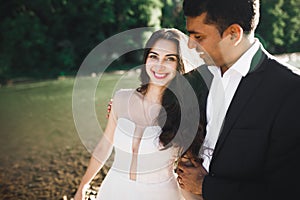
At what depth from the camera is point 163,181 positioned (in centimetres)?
215

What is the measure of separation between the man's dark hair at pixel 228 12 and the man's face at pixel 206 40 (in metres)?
0.03

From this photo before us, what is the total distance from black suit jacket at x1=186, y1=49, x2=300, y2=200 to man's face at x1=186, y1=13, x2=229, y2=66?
0.56ft

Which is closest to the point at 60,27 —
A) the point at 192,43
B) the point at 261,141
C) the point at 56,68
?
the point at 56,68

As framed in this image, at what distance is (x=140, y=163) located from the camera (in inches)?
83.9

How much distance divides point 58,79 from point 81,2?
7312mm

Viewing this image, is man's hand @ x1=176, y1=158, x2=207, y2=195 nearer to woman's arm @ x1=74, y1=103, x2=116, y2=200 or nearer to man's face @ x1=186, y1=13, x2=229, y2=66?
man's face @ x1=186, y1=13, x2=229, y2=66

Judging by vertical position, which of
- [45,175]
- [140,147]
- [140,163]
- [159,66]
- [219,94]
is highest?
[159,66]

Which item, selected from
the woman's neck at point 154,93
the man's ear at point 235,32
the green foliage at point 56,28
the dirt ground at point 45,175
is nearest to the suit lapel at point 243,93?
the man's ear at point 235,32

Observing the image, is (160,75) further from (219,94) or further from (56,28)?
(56,28)

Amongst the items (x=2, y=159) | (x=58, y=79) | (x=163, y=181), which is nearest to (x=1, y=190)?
(x=2, y=159)

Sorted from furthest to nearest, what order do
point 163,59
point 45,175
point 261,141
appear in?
point 45,175
point 163,59
point 261,141

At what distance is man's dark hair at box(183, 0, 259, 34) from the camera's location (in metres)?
1.52

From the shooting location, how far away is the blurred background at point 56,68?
19.1 ft

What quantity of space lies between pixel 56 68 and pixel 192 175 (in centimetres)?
2062
